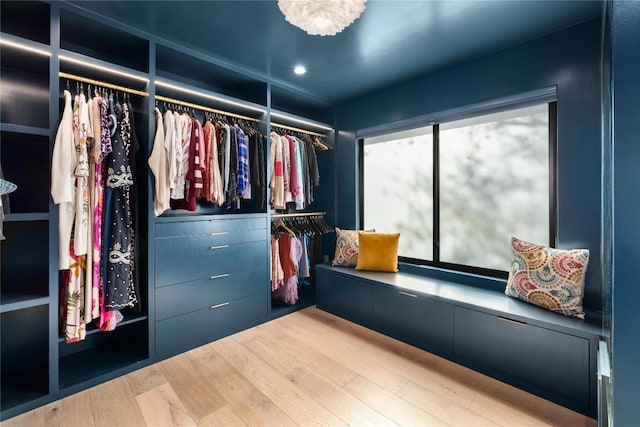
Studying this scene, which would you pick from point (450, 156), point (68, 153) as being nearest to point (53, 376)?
point (68, 153)

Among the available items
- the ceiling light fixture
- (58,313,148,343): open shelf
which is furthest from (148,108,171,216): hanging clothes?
the ceiling light fixture

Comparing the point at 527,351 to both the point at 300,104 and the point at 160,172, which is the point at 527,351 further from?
the point at 300,104

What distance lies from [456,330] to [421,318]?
0.90 ft

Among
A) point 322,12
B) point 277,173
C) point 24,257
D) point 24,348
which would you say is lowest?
point 24,348

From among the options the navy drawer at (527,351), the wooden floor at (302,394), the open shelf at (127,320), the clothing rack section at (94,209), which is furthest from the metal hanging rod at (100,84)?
the navy drawer at (527,351)

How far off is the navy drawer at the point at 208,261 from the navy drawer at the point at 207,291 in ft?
0.15

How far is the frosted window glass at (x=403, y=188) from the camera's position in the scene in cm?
292

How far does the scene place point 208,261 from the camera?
2332 millimetres

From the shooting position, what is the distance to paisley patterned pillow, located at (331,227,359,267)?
10.0ft

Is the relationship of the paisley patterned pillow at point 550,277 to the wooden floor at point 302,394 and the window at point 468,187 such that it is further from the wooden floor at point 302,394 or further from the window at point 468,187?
the wooden floor at point 302,394

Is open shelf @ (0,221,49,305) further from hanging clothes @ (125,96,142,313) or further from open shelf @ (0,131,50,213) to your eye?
hanging clothes @ (125,96,142,313)

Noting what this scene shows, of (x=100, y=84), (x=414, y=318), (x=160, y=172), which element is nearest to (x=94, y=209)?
(x=160, y=172)

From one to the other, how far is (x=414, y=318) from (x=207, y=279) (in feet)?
5.83

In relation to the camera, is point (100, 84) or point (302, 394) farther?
point (100, 84)
